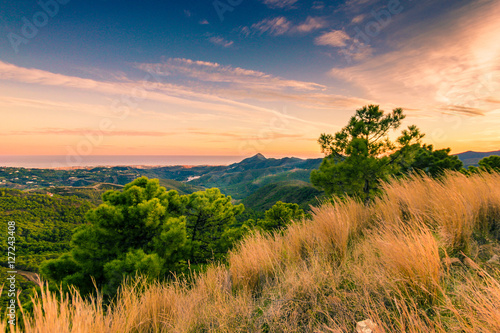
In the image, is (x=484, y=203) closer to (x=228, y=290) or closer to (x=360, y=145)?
(x=228, y=290)

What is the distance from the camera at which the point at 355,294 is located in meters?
2.10

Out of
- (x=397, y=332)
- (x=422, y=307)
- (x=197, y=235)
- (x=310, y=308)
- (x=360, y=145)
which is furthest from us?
(x=197, y=235)

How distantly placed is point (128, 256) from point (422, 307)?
10.7 meters

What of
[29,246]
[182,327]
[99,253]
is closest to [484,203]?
[182,327]

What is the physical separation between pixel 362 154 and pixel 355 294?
1654 cm

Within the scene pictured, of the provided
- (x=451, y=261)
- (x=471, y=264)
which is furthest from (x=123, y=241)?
(x=471, y=264)

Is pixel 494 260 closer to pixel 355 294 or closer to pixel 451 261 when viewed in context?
pixel 451 261

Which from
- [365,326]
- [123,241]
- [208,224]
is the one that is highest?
[365,326]

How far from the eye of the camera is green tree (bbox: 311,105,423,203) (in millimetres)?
16047

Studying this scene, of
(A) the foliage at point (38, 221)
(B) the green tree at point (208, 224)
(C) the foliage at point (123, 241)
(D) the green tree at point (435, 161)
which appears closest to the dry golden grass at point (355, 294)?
(C) the foliage at point (123, 241)

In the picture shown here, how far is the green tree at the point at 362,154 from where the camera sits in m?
16.0

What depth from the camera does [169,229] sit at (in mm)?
11734

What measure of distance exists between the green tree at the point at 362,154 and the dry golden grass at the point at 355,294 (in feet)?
42.2

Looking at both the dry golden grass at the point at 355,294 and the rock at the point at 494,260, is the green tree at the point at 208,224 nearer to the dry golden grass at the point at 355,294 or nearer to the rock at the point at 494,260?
the dry golden grass at the point at 355,294
